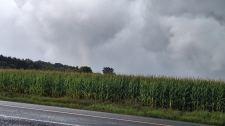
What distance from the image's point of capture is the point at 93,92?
27047 mm

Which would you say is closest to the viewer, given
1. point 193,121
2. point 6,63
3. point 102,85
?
point 193,121

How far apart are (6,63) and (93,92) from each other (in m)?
56.0

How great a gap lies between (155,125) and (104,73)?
60.7 ft

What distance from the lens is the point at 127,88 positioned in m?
26.1

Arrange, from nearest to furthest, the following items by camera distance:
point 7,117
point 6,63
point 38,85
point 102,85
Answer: point 7,117 → point 102,85 → point 38,85 → point 6,63

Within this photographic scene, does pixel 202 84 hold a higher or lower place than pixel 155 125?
higher

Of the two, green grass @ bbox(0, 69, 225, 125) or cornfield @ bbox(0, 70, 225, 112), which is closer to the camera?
green grass @ bbox(0, 69, 225, 125)

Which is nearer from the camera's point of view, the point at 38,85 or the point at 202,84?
the point at 202,84

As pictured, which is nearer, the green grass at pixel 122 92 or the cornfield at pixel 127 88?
the green grass at pixel 122 92

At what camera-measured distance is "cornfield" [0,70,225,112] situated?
77.9 feet

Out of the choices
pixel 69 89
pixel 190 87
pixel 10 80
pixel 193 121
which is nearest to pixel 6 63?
pixel 10 80

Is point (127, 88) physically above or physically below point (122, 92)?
above

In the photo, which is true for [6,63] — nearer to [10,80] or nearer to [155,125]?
[10,80]

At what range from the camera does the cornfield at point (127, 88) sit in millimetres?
23750
